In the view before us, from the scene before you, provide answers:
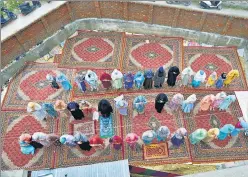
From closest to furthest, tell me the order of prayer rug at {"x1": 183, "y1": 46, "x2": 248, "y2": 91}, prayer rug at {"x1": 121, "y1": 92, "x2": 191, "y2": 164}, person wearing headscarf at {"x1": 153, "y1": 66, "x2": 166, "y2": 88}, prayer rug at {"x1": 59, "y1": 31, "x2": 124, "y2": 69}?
prayer rug at {"x1": 121, "y1": 92, "x2": 191, "y2": 164}, person wearing headscarf at {"x1": 153, "y1": 66, "x2": 166, "y2": 88}, prayer rug at {"x1": 183, "y1": 46, "x2": 248, "y2": 91}, prayer rug at {"x1": 59, "y1": 31, "x2": 124, "y2": 69}

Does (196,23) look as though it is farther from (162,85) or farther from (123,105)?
(123,105)

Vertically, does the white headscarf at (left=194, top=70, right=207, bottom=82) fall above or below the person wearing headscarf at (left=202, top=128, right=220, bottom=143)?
above

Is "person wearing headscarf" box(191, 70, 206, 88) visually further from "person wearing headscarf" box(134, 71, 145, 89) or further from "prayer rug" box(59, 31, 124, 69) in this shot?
"prayer rug" box(59, 31, 124, 69)

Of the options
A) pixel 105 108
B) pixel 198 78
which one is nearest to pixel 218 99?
pixel 198 78

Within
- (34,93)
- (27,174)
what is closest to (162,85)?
(34,93)

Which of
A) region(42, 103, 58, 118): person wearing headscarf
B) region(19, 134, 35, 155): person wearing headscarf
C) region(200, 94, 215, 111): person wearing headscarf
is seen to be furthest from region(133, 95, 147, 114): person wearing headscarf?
region(19, 134, 35, 155): person wearing headscarf

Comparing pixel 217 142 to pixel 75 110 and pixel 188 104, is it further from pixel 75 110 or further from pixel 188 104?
pixel 75 110

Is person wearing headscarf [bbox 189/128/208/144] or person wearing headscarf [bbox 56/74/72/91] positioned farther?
person wearing headscarf [bbox 56/74/72/91]
